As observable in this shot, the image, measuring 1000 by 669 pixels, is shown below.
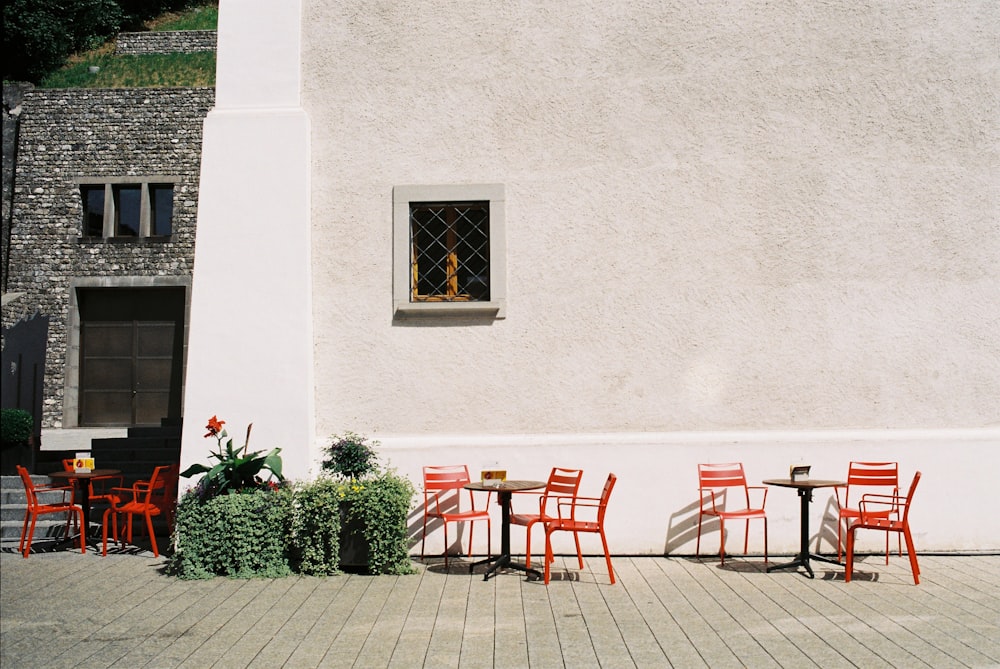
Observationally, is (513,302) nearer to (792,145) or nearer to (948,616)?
(792,145)

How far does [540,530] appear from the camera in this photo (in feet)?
25.8

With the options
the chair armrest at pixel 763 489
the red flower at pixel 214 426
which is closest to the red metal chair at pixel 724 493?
the chair armrest at pixel 763 489

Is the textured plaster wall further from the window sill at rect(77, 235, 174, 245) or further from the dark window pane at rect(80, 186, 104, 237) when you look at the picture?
the dark window pane at rect(80, 186, 104, 237)

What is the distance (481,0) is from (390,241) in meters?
2.59

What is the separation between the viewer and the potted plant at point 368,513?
7137mm

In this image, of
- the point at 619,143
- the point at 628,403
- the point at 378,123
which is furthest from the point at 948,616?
the point at 378,123

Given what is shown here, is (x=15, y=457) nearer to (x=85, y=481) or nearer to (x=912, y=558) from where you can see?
(x=85, y=481)

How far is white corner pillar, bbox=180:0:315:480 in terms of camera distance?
7.85m

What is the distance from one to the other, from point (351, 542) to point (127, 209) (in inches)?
488

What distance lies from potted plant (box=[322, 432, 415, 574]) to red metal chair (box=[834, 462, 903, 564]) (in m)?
3.85

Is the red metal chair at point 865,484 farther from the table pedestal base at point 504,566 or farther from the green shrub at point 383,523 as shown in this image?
Result: the green shrub at point 383,523

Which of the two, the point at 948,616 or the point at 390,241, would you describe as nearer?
the point at 948,616

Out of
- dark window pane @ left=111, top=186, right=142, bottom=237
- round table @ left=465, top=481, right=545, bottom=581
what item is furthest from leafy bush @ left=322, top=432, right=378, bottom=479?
dark window pane @ left=111, top=186, right=142, bottom=237

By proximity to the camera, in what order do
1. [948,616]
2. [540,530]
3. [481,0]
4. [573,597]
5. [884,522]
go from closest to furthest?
[948,616]
[573,597]
[884,522]
[540,530]
[481,0]
